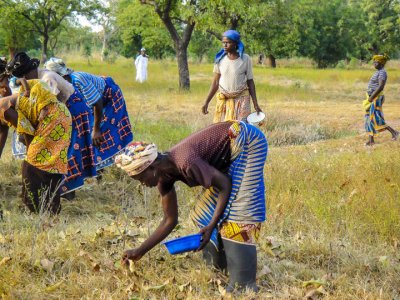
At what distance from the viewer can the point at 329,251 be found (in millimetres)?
3771

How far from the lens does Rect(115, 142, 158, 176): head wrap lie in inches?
113

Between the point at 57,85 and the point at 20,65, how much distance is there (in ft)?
1.58

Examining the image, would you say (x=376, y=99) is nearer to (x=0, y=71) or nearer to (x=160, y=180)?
(x=0, y=71)

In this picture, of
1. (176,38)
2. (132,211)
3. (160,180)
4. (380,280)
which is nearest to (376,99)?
(132,211)

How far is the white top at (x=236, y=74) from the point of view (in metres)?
6.68

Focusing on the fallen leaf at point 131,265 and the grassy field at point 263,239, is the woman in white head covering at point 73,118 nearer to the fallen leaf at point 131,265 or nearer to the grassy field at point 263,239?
the grassy field at point 263,239

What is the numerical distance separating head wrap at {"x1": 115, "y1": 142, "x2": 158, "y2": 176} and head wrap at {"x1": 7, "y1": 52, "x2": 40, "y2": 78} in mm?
1941

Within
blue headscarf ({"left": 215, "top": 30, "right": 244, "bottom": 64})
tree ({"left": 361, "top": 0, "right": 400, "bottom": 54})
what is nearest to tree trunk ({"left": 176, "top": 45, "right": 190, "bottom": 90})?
blue headscarf ({"left": 215, "top": 30, "right": 244, "bottom": 64})

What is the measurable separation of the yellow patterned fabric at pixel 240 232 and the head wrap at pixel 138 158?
22.8 inches

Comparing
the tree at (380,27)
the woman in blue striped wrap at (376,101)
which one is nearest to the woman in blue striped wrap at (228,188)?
the woman in blue striped wrap at (376,101)

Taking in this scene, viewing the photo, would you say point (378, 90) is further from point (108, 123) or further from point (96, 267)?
point (96, 267)

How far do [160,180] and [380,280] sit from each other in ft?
4.83

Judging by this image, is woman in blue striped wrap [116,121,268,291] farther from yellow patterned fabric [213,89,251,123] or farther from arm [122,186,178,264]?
yellow patterned fabric [213,89,251,123]

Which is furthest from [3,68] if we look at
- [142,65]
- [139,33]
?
[139,33]
